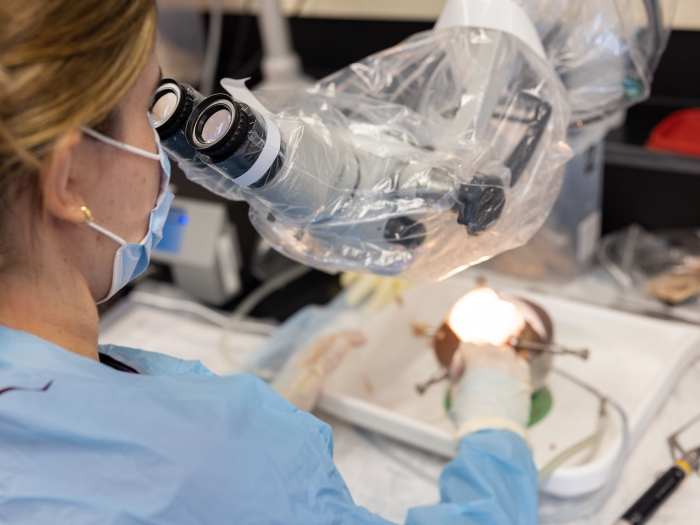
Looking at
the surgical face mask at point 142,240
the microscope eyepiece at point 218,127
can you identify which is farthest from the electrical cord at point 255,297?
the microscope eyepiece at point 218,127

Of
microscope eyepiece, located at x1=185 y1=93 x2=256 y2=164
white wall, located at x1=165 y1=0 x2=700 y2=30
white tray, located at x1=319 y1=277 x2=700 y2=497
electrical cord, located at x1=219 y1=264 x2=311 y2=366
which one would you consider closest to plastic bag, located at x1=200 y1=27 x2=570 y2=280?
microscope eyepiece, located at x1=185 y1=93 x2=256 y2=164

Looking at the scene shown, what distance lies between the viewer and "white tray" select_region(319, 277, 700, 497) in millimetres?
863

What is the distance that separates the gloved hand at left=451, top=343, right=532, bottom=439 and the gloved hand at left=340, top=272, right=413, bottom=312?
0.27 meters

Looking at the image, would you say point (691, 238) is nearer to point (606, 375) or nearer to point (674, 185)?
point (674, 185)

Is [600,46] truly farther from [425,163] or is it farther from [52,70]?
[52,70]

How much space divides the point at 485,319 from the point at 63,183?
0.58 metres

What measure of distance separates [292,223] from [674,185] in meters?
0.80

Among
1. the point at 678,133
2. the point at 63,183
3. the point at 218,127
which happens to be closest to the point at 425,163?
the point at 218,127

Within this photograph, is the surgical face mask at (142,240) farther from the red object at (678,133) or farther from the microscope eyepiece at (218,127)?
the red object at (678,133)

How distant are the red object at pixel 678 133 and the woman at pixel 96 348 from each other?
87 centimetres

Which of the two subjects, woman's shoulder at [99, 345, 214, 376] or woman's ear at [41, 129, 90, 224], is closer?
woman's ear at [41, 129, 90, 224]

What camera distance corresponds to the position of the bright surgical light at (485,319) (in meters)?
0.89

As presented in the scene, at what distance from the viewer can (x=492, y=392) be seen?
82cm

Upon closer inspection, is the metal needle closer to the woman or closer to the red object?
the woman
